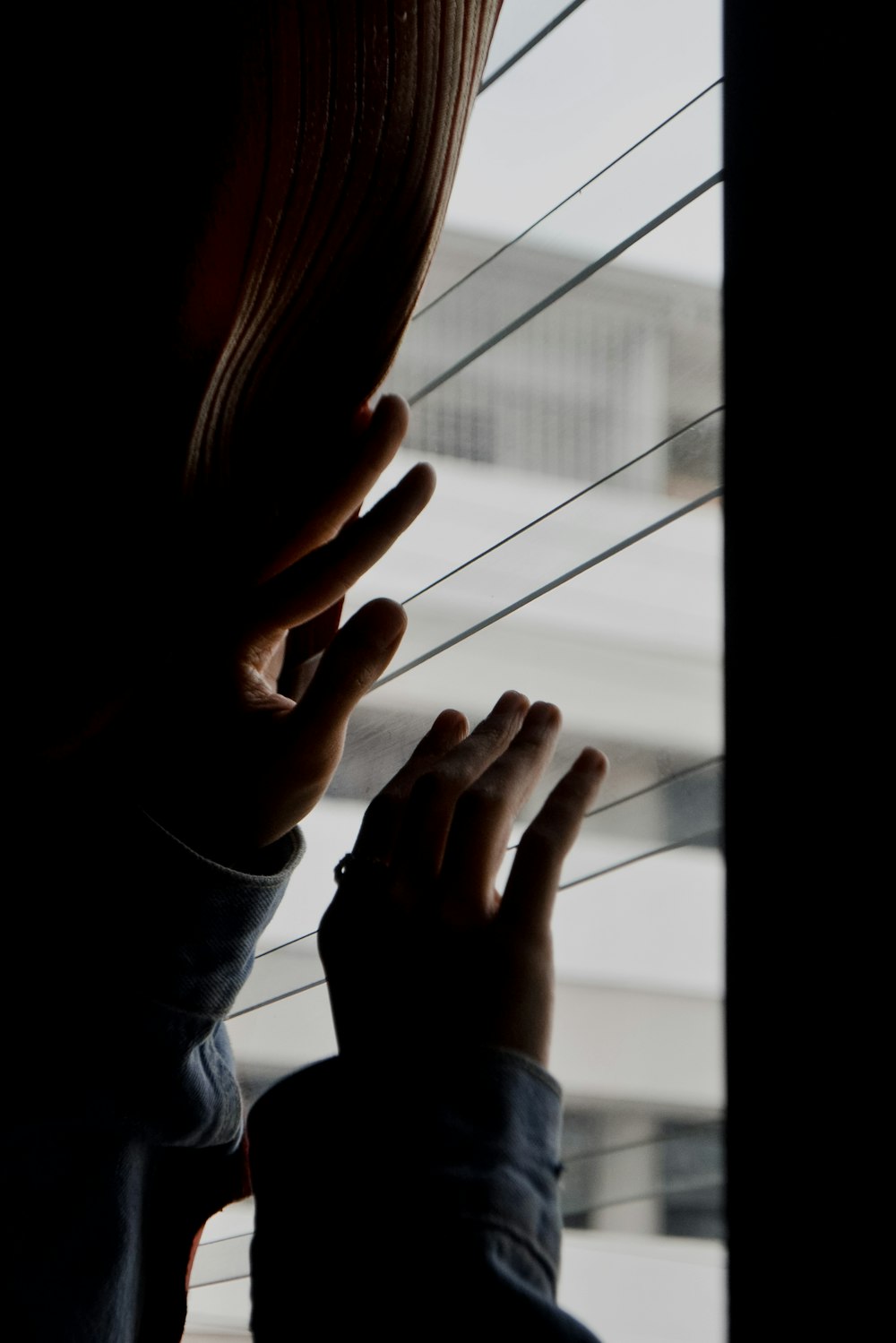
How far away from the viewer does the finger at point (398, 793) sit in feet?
2.75

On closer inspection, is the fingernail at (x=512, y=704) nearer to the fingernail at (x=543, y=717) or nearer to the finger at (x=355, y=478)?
the fingernail at (x=543, y=717)

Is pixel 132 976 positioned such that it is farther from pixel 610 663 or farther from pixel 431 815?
pixel 610 663

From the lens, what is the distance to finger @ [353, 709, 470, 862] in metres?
0.84

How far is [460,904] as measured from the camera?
744 mm

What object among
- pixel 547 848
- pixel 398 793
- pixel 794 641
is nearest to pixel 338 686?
pixel 398 793

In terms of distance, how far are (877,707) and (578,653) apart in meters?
0.35

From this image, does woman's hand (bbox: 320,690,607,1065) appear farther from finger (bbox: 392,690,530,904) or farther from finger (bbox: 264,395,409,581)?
finger (bbox: 264,395,409,581)

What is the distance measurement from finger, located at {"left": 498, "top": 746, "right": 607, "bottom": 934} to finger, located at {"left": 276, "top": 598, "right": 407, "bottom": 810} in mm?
156

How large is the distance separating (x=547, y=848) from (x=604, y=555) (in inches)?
9.1

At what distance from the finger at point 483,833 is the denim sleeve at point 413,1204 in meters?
0.10

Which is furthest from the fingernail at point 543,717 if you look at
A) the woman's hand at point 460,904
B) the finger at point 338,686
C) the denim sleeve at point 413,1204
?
the denim sleeve at point 413,1204

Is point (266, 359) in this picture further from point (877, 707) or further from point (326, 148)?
point (877, 707)

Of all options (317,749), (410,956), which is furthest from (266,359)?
(410,956)

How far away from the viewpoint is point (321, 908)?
3.86 feet
